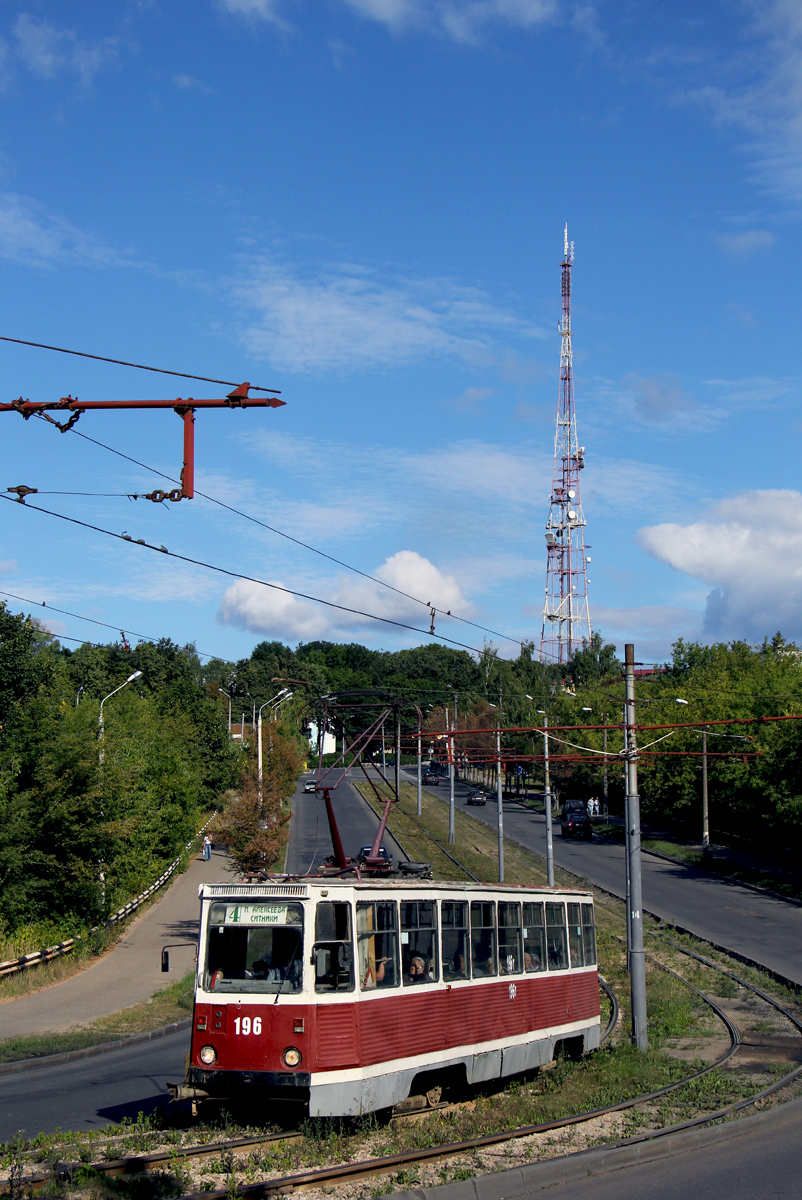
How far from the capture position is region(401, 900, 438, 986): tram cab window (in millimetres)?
11945

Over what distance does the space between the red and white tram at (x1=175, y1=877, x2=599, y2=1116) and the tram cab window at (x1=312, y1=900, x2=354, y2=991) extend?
0.01m

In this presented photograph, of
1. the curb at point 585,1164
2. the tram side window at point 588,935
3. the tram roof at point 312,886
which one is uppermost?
the tram roof at point 312,886

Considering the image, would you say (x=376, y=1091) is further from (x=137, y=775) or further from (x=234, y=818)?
(x=234, y=818)

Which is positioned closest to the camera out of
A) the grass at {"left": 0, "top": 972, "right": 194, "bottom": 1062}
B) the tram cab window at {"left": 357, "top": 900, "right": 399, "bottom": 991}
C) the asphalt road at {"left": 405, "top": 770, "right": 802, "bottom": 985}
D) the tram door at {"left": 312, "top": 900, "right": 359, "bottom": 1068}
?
the tram door at {"left": 312, "top": 900, "right": 359, "bottom": 1068}

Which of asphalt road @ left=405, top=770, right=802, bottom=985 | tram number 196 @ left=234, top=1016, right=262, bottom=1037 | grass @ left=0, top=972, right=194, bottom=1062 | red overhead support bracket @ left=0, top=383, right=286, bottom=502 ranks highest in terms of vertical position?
red overhead support bracket @ left=0, top=383, right=286, bottom=502

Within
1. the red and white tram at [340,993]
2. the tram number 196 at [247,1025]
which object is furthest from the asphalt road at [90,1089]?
the tram number 196 at [247,1025]

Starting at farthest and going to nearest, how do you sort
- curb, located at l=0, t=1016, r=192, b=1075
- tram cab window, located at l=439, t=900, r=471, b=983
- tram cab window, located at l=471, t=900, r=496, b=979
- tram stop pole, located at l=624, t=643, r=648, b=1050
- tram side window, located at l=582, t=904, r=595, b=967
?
tram stop pole, located at l=624, t=643, r=648, b=1050, curb, located at l=0, t=1016, r=192, b=1075, tram side window, located at l=582, t=904, r=595, b=967, tram cab window, located at l=471, t=900, r=496, b=979, tram cab window, located at l=439, t=900, r=471, b=983

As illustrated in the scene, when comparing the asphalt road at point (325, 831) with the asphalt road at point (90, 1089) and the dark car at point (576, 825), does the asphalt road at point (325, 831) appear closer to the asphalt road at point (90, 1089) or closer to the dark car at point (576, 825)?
the dark car at point (576, 825)

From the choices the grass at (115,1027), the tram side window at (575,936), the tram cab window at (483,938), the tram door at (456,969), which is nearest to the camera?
the tram door at (456,969)

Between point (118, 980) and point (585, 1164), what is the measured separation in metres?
19.7

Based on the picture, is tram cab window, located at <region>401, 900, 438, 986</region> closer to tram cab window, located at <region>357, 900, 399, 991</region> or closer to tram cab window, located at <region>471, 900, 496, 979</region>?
tram cab window, located at <region>357, 900, 399, 991</region>

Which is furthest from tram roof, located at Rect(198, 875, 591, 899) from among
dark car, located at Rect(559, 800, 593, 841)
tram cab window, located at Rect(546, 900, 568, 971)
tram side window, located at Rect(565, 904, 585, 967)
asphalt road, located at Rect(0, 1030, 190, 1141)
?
dark car, located at Rect(559, 800, 593, 841)

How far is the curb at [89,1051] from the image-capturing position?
17.8m

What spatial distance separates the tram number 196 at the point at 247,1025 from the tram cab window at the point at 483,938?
3.31 meters
